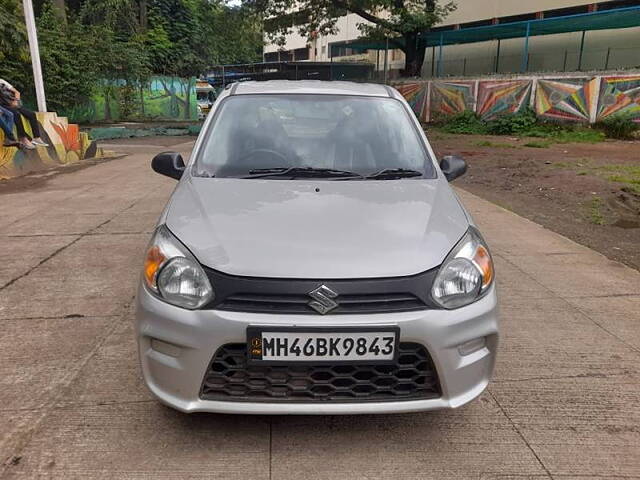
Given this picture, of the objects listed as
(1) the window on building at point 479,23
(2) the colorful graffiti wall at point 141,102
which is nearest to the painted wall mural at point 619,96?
(1) the window on building at point 479,23

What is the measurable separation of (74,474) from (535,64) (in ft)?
94.6

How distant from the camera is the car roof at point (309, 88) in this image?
12.2 ft

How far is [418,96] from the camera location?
27.0m

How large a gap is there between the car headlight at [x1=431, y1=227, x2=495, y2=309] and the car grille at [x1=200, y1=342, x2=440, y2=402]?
0.26 metres

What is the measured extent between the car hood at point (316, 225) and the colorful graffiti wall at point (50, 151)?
9.00 meters

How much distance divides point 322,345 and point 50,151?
11.8m

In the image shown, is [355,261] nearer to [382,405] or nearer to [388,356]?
[388,356]

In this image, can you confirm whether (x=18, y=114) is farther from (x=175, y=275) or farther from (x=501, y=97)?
(x=501, y=97)

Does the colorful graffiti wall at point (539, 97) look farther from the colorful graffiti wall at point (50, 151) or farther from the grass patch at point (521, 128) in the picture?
the colorful graffiti wall at point (50, 151)

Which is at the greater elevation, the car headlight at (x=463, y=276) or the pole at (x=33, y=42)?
the pole at (x=33, y=42)

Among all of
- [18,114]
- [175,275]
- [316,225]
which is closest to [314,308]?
[316,225]

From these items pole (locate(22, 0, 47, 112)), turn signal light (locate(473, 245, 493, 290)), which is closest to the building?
pole (locate(22, 0, 47, 112))

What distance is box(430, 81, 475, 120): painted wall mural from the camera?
24.0 metres

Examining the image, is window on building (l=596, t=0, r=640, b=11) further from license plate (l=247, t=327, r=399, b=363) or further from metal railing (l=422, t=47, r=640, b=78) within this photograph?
license plate (l=247, t=327, r=399, b=363)
